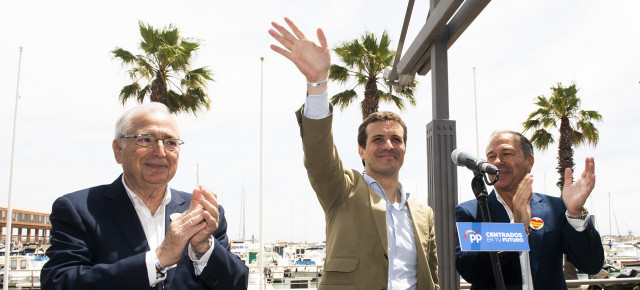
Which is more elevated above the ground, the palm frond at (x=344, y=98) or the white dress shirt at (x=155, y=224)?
the palm frond at (x=344, y=98)

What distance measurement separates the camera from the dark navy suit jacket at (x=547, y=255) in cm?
245

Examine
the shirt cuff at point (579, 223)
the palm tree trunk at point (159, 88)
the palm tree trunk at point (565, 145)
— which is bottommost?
the shirt cuff at point (579, 223)

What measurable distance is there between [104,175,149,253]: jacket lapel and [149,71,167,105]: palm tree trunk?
989cm

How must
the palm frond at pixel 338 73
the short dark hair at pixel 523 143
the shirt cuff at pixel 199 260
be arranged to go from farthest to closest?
the palm frond at pixel 338 73 → the short dark hair at pixel 523 143 → the shirt cuff at pixel 199 260

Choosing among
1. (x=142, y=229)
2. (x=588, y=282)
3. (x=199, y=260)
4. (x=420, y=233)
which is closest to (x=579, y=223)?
(x=420, y=233)

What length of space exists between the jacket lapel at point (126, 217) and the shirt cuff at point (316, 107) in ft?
2.90

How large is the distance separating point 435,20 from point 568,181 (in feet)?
5.06

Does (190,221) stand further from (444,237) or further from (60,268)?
(444,237)

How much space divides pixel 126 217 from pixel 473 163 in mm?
1644

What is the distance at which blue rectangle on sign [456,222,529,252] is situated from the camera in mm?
2045

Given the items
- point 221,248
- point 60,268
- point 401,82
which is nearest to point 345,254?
point 221,248

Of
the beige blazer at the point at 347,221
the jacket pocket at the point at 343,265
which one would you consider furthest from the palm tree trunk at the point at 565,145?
the jacket pocket at the point at 343,265

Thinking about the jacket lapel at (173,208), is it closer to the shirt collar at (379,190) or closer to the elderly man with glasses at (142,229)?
the elderly man with glasses at (142,229)

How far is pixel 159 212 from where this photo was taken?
6.82 feet
